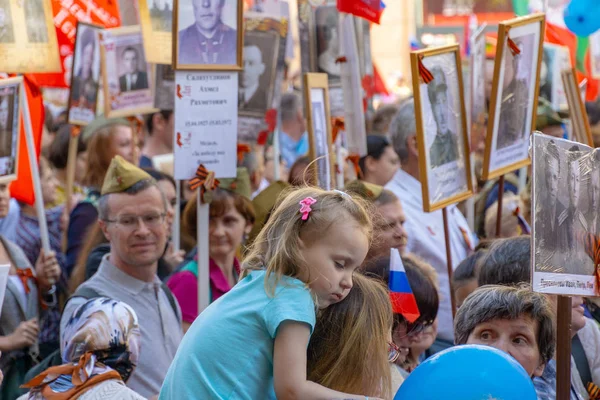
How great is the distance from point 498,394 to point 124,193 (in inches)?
110

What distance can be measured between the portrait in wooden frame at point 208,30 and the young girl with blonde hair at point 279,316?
7.19 ft

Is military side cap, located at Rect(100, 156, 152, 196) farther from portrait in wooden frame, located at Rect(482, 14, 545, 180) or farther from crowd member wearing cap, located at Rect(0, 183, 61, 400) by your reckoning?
portrait in wooden frame, located at Rect(482, 14, 545, 180)

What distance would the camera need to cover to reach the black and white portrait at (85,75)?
22.0 feet

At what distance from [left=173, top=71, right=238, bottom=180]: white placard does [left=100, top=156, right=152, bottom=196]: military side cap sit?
7.2 inches

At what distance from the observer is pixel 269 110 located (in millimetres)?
6258

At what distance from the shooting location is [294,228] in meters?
2.71

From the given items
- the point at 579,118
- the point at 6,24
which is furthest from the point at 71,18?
the point at 579,118

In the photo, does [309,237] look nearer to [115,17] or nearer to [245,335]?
[245,335]

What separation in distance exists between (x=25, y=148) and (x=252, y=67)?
4.50 feet

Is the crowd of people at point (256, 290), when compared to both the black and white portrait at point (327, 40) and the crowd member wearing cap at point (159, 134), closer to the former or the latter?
the crowd member wearing cap at point (159, 134)

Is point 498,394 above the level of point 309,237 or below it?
below

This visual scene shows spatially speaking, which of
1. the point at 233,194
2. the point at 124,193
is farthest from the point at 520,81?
the point at 124,193

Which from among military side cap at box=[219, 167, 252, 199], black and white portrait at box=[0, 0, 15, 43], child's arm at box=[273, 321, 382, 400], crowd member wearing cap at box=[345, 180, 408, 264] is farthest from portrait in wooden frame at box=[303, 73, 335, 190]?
child's arm at box=[273, 321, 382, 400]

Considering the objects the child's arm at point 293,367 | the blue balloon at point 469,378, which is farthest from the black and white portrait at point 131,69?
the blue balloon at point 469,378
